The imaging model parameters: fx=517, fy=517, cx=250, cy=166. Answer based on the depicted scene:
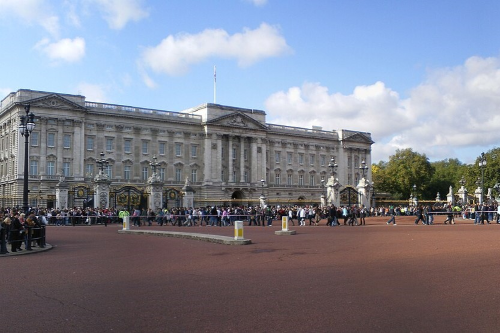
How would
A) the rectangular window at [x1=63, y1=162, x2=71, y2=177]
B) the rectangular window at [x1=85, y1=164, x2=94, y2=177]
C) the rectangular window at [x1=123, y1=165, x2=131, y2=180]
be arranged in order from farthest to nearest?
the rectangular window at [x1=123, y1=165, x2=131, y2=180] < the rectangular window at [x1=85, y1=164, x2=94, y2=177] < the rectangular window at [x1=63, y1=162, x2=71, y2=177]

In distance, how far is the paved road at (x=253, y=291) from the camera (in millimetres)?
8062

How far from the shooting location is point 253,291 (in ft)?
34.7

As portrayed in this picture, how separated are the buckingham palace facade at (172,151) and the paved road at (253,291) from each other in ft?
117

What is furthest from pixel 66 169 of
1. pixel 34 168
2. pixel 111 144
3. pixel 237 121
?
pixel 237 121

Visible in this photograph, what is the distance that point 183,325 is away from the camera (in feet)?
26.0

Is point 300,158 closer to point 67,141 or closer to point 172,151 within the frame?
point 172,151

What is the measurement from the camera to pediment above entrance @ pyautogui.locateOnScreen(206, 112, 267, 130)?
8400cm

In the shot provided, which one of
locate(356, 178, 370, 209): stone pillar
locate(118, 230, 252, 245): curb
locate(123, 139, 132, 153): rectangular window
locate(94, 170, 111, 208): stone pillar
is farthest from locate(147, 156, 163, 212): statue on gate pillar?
locate(123, 139, 132, 153): rectangular window

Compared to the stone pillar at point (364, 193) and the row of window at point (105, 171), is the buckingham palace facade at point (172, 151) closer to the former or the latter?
the row of window at point (105, 171)

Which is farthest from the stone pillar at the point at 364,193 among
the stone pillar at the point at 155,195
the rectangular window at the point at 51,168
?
the rectangular window at the point at 51,168

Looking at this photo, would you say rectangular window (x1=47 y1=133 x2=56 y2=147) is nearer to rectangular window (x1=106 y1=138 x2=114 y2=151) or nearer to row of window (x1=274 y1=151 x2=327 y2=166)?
rectangular window (x1=106 y1=138 x2=114 y2=151)

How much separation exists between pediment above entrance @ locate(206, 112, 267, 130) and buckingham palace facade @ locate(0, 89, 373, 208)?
0.17m

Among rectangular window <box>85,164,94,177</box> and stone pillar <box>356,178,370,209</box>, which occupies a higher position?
rectangular window <box>85,164,94,177</box>

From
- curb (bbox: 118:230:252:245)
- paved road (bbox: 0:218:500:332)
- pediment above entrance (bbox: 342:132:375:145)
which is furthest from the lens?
pediment above entrance (bbox: 342:132:375:145)
